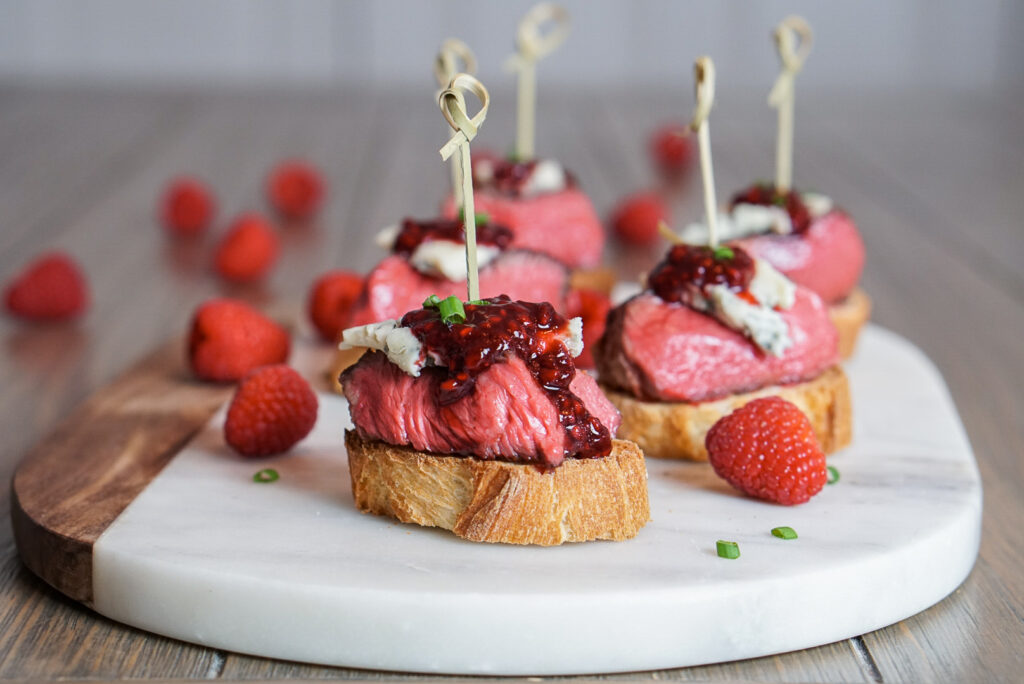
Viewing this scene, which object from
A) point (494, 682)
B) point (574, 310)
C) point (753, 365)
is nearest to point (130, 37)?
point (574, 310)

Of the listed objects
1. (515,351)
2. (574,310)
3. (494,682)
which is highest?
(515,351)

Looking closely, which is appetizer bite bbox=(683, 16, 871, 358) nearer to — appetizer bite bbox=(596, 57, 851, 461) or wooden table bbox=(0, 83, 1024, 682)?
wooden table bbox=(0, 83, 1024, 682)

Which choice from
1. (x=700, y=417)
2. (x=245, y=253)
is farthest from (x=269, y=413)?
(x=245, y=253)

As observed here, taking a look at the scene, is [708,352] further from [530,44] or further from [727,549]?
[530,44]

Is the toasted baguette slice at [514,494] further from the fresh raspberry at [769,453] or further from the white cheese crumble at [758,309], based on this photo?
the white cheese crumble at [758,309]

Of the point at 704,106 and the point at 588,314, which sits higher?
the point at 704,106

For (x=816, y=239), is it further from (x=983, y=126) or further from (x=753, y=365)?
(x=983, y=126)
